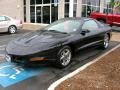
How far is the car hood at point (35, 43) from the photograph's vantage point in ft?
23.5

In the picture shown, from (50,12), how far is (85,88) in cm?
2161

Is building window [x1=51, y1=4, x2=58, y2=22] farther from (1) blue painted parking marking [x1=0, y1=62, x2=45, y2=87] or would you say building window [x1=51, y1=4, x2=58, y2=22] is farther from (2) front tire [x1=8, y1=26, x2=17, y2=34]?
(1) blue painted parking marking [x1=0, y1=62, x2=45, y2=87]

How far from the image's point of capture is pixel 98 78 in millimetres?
6566

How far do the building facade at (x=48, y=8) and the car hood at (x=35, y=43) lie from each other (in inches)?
650

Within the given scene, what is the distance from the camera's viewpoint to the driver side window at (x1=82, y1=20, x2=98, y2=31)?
9.04 metres

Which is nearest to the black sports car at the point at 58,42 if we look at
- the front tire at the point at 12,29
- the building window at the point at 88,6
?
the front tire at the point at 12,29

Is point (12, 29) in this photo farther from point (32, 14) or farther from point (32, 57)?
point (32, 14)

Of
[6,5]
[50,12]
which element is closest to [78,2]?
[50,12]

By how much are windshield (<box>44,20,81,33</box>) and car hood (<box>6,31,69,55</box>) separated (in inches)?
17.8

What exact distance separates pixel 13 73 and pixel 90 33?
3.17 meters

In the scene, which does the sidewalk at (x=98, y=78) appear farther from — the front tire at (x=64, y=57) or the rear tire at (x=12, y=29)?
the rear tire at (x=12, y=29)

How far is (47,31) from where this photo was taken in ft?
28.6

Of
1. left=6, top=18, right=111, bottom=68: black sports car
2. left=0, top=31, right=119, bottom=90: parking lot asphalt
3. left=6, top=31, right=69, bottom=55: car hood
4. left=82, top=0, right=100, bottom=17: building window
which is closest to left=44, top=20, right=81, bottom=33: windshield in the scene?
left=6, top=18, right=111, bottom=68: black sports car

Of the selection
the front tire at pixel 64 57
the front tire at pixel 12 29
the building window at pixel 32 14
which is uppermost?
the building window at pixel 32 14
